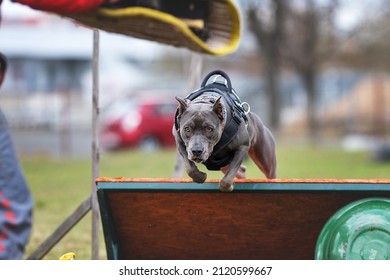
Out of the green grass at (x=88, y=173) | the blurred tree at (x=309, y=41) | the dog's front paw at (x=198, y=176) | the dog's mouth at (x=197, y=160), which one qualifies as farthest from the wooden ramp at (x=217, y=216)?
the blurred tree at (x=309, y=41)

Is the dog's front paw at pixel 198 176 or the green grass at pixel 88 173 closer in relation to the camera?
the dog's front paw at pixel 198 176

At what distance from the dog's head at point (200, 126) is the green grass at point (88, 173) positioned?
266 centimetres

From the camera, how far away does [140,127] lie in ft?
85.7

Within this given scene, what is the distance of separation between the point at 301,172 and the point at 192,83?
29.7 feet

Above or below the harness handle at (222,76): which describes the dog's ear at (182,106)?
below

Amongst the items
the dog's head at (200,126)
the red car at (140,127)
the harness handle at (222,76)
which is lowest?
the red car at (140,127)

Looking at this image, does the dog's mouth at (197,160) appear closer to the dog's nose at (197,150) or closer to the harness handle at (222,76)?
the dog's nose at (197,150)

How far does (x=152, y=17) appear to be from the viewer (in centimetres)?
588

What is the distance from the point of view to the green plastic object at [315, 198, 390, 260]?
5023 mm

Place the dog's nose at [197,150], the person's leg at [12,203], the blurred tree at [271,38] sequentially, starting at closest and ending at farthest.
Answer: the dog's nose at [197,150]
the person's leg at [12,203]
the blurred tree at [271,38]

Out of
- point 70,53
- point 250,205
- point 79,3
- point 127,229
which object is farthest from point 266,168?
point 70,53

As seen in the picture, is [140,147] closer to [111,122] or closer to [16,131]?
[111,122]

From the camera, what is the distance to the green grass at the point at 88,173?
9219mm

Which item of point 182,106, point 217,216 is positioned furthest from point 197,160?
point 217,216
